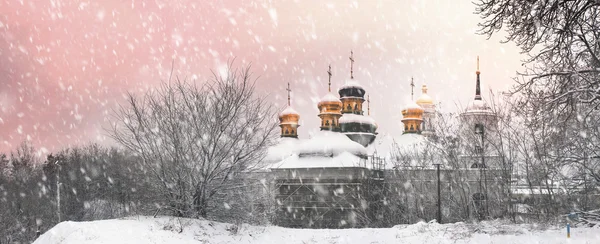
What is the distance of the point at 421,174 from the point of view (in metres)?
38.8

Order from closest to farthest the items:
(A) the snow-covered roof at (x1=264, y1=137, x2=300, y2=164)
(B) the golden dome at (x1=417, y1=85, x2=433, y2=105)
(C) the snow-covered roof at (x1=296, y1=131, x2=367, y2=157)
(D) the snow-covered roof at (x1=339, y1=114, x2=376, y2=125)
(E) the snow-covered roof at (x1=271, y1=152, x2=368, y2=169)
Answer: (E) the snow-covered roof at (x1=271, y1=152, x2=368, y2=169) < (C) the snow-covered roof at (x1=296, y1=131, x2=367, y2=157) < (A) the snow-covered roof at (x1=264, y1=137, x2=300, y2=164) < (D) the snow-covered roof at (x1=339, y1=114, x2=376, y2=125) < (B) the golden dome at (x1=417, y1=85, x2=433, y2=105)

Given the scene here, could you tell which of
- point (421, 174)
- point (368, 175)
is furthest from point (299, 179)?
point (421, 174)

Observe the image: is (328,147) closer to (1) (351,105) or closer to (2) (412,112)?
(1) (351,105)

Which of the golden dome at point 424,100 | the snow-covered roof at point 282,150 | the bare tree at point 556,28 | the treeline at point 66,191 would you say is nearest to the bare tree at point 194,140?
the bare tree at point 556,28

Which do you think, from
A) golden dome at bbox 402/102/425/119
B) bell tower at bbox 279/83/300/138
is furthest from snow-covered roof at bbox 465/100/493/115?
bell tower at bbox 279/83/300/138

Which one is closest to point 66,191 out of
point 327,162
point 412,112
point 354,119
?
point 327,162

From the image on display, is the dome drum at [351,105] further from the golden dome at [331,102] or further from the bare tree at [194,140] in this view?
the bare tree at [194,140]

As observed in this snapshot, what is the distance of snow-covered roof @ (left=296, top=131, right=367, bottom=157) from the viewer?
1743 inches

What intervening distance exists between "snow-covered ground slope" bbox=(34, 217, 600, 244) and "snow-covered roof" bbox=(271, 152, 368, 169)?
23521mm

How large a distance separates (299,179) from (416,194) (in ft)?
40.7

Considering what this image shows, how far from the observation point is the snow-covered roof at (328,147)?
1743 inches

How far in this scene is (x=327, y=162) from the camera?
43406 mm

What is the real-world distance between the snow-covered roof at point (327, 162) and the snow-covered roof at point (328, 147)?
0.41 metres

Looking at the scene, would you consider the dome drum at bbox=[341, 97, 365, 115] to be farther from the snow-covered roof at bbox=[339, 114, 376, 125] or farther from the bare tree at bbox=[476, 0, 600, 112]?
the bare tree at bbox=[476, 0, 600, 112]
